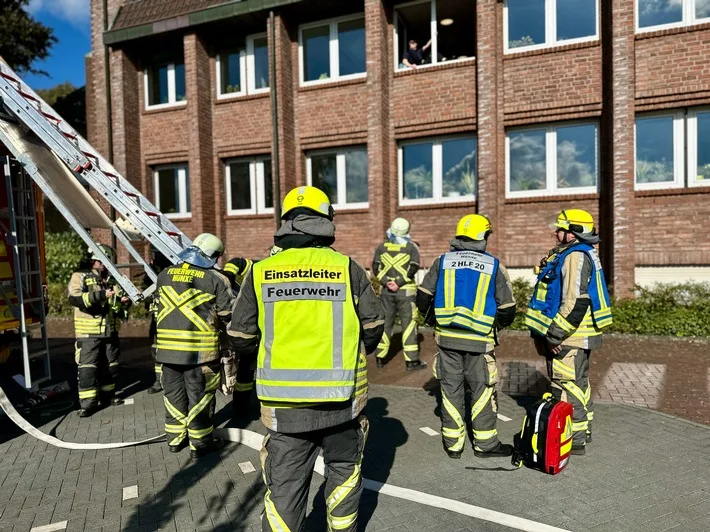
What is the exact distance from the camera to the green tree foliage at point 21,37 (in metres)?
17.5

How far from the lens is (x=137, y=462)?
13.7 feet

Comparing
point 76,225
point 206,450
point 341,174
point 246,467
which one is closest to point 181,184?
point 341,174

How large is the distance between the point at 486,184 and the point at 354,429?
8699 millimetres

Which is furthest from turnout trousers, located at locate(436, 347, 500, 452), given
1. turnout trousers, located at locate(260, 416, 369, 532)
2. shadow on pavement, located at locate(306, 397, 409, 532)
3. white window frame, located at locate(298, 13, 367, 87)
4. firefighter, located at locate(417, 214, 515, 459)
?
white window frame, located at locate(298, 13, 367, 87)

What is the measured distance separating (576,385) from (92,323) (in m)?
5.08

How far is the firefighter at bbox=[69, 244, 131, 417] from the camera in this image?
544 cm

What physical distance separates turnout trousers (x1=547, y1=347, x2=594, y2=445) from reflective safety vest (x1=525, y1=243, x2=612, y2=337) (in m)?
0.20

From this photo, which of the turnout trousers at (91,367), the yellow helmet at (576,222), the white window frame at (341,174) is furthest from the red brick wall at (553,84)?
the turnout trousers at (91,367)

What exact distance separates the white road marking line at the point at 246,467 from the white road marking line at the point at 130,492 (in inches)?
31.1

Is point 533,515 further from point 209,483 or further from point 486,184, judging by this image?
point 486,184

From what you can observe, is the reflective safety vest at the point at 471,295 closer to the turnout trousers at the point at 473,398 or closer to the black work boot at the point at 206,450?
the turnout trousers at the point at 473,398

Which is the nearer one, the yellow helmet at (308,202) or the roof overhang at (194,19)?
the yellow helmet at (308,202)

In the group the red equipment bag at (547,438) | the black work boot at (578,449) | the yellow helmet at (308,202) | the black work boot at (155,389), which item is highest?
the yellow helmet at (308,202)

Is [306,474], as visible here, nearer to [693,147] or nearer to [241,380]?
[241,380]
